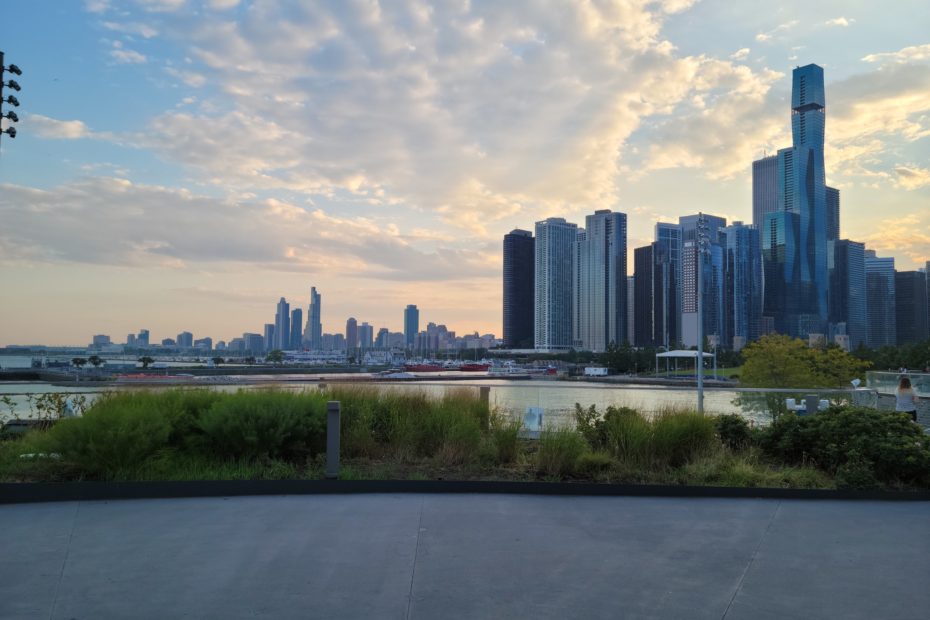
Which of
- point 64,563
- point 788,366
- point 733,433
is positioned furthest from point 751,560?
point 788,366

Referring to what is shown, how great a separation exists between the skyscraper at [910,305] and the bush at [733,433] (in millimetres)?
158823

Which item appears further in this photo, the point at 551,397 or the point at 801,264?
the point at 801,264

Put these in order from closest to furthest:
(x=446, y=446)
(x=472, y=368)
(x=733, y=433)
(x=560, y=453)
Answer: (x=560, y=453) → (x=446, y=446) → (x=733, y=433) → (x=472, y=368)

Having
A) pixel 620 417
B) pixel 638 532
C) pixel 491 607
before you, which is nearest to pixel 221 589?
pixel 491 607

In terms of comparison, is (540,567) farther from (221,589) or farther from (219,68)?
(219,68)

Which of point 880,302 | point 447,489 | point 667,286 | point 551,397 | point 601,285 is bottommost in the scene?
point 447,489

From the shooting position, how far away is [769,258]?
17475cm

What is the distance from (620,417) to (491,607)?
545 cm

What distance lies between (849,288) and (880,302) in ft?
40.6

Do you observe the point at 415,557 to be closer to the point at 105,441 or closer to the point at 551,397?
the point at 105,441

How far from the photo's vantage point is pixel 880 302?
159 metres

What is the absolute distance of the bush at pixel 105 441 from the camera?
6949 millimetres

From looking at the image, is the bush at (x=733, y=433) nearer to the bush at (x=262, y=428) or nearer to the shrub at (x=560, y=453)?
the shrub at (x=560, y=453)

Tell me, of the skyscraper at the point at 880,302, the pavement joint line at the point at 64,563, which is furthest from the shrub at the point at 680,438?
the skyscraper at the point at 880,302
